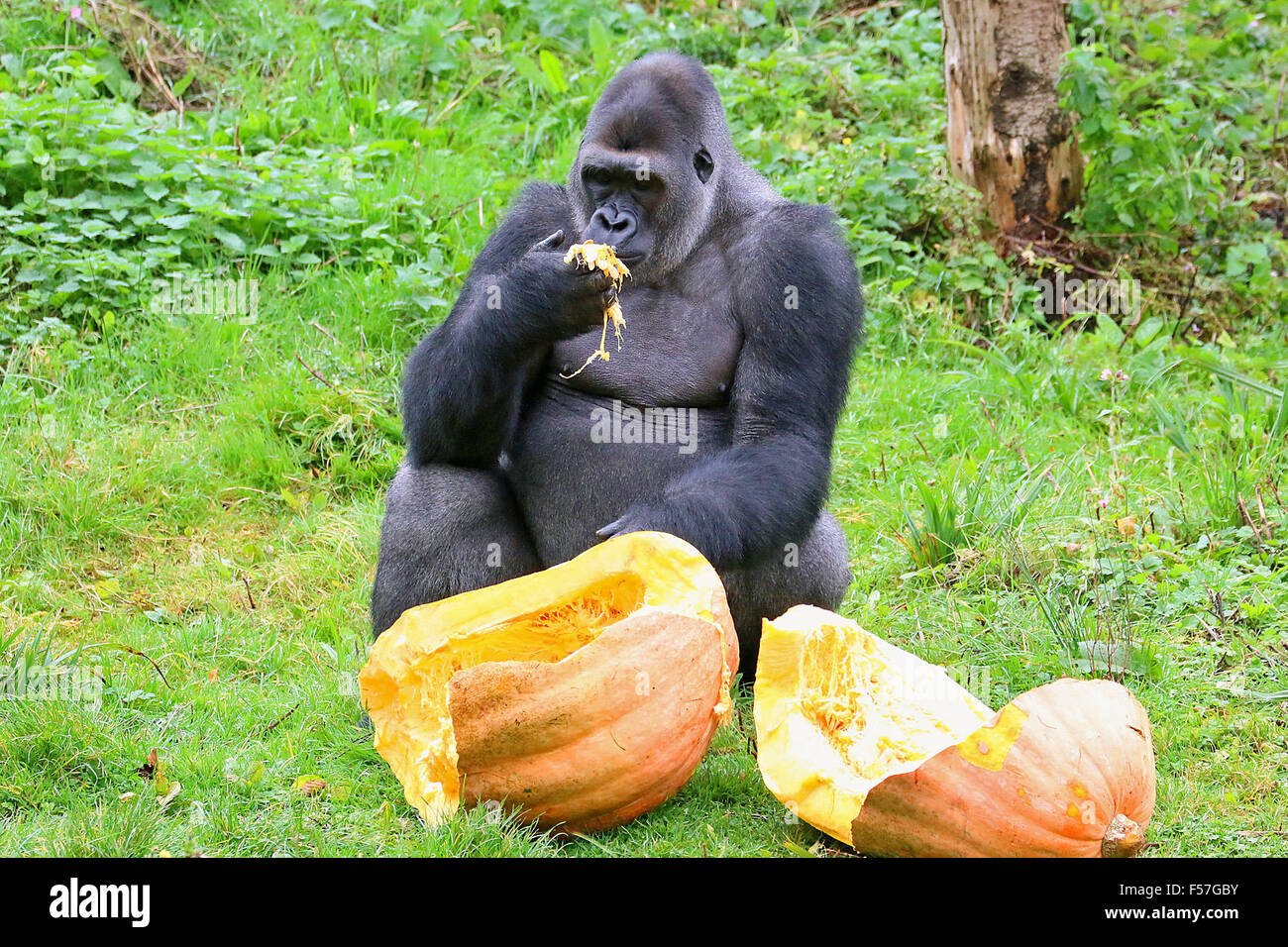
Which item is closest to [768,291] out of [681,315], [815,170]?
[681,315]

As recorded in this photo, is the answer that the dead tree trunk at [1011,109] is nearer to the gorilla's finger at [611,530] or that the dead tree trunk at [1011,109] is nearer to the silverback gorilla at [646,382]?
the silverback gorilla at [646,382]

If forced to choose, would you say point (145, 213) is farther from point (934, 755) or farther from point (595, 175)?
point (934, 755)

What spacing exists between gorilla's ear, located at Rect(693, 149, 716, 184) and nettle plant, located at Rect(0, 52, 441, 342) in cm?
257

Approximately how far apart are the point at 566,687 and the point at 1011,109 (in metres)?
5.13

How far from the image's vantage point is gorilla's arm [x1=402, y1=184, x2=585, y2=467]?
372 cm

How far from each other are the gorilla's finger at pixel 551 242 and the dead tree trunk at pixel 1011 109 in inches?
159

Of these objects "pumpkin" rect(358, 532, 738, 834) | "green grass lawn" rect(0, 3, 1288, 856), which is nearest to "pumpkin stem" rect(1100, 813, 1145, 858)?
"green grass lawn" rect(0, 3, 1288, 856)

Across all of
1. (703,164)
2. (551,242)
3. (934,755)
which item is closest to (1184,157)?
(703,164)

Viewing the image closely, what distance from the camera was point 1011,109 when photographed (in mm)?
7164

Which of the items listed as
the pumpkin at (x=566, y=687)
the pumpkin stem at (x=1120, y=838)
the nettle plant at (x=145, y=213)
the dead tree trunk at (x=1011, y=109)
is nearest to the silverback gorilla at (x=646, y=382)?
the pumpkin at (x=566, y=687)

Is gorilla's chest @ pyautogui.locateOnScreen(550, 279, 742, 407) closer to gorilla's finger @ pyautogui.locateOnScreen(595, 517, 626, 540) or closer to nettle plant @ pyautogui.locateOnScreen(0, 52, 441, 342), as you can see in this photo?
gorilla's finger @ pyautogui.locateOnScreen(595, 517, 626, 540)

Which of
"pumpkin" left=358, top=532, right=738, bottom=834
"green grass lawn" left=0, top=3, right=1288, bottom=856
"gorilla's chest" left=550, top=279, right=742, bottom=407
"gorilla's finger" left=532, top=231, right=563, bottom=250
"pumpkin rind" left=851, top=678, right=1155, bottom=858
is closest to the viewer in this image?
"pumpkin rind" left=851, top=678, right=1155, bottom=858

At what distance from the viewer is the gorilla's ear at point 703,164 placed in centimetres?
396
